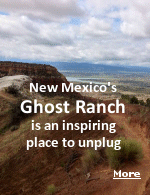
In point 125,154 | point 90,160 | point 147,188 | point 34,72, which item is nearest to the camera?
point 147,188

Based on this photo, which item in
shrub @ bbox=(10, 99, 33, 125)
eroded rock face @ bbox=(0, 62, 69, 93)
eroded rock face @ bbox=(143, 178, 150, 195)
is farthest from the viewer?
eroded rock face @ bbox=(0, 62, 69, 93)

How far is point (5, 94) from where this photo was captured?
23.5 meters

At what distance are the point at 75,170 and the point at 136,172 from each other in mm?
2300

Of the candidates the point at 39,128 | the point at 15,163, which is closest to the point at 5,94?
the point at 39,128

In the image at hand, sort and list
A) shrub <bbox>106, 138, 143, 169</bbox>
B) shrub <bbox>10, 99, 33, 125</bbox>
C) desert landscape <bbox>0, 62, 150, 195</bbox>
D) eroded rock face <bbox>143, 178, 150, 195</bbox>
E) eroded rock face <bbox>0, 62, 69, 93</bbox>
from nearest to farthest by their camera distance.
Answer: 1. eroded rock face <bbox>143, 178, 150, 195</bbox>
2. desert landscape <bbox>0, 62, 150, 195</bbox>
3. shrub <bbox>106, 138, 143, 169</bbox>
4. shrub <bbox>10, 99, 33, 125</bbox>
5. eroded rock face <bbox>0, 62, 69, 93</bbox>

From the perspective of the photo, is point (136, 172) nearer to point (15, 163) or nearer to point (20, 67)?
point (15, 163)

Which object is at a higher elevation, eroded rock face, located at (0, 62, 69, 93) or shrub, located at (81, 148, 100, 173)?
eroded rock face, located at (0, 62, 69, 93)

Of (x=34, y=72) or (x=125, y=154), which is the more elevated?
(x=34, y=72)

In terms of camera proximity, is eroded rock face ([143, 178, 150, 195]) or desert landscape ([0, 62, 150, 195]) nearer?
eroded rock face ([143, 178, 150, 195])

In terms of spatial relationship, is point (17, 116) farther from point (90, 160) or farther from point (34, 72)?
point (34, 72)

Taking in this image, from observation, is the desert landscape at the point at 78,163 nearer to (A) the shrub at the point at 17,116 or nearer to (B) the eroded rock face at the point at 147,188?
(B) the eroded rock face at the point at 147,188

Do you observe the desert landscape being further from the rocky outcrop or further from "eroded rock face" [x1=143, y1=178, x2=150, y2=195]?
the rocky outcrop

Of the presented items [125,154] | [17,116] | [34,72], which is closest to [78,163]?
[125,154]

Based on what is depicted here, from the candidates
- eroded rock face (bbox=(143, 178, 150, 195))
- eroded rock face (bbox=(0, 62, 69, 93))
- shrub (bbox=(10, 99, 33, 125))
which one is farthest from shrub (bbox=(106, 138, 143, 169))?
eroded rock face (bbox=(0, 62, 69, 93))
